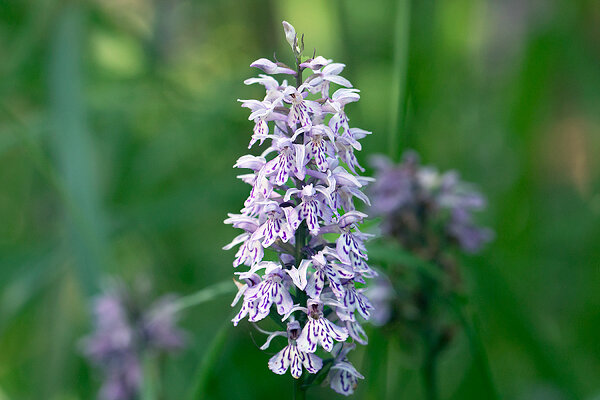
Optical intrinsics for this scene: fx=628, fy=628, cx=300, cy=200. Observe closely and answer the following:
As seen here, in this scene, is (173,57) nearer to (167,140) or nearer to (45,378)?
(167,140)

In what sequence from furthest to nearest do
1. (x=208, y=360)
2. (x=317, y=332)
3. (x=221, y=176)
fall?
(x=221, y=176)
(x=208, y=360)
(x=317, y=332)

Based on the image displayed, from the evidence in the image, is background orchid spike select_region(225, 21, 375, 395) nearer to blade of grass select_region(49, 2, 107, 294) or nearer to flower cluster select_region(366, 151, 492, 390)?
flower cluster select_region(366, 151, 492, 390)

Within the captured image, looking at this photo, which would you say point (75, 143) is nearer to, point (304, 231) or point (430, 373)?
point (430, 373)

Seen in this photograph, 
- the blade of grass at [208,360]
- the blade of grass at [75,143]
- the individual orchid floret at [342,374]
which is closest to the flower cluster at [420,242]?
the blade of grass at [208,360]

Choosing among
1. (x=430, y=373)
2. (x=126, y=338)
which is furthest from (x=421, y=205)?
(x=126, y=338)

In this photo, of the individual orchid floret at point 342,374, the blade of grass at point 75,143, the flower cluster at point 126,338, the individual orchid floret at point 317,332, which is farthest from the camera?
the blade of grass at point 75,143

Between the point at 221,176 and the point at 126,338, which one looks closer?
the point at 126,338

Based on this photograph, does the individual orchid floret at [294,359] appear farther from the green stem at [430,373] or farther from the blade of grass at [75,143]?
the blade of grass at [75,143]

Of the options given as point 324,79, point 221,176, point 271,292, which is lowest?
point 221,176
